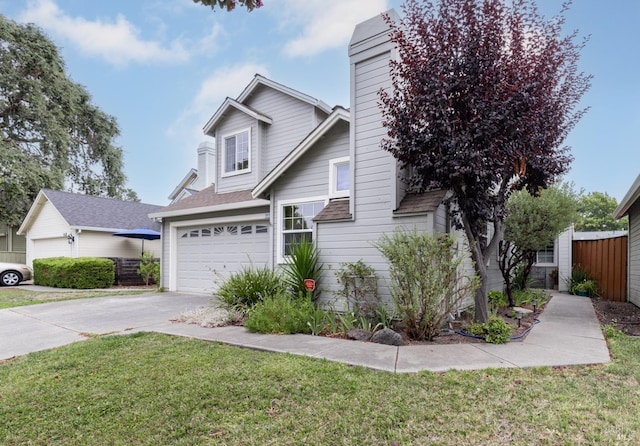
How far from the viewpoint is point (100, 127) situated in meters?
25.3

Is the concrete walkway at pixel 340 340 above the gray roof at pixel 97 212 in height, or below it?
below

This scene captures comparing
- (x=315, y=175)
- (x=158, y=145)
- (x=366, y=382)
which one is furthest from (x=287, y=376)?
(x=158, y=145)

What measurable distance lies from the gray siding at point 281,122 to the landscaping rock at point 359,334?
6762mm

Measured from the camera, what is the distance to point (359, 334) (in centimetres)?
550

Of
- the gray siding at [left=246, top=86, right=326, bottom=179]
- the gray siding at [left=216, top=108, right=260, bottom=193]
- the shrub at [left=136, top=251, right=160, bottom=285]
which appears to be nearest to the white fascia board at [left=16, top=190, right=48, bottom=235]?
the shrub at [left=136, top=251, right=160, bottom=285]

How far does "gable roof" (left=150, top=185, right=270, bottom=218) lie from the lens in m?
10.1

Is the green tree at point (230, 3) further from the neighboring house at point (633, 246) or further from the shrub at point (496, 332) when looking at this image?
the neighboring house at point (633, 246)

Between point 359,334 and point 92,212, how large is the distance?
1596cm

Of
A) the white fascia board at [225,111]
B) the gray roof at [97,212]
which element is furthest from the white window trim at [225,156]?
the gray roof at [97,212]

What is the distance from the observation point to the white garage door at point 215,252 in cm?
1015

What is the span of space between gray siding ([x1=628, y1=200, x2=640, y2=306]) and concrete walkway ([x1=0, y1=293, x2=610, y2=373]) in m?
1.37

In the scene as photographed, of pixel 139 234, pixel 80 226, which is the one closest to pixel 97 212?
pixel 80 226

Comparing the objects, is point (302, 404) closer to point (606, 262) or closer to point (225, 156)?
point (225, 156)

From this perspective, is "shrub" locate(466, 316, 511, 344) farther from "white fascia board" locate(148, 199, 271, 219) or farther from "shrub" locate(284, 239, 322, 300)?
"white fascia board" locate(148, 199, 271, 219)
